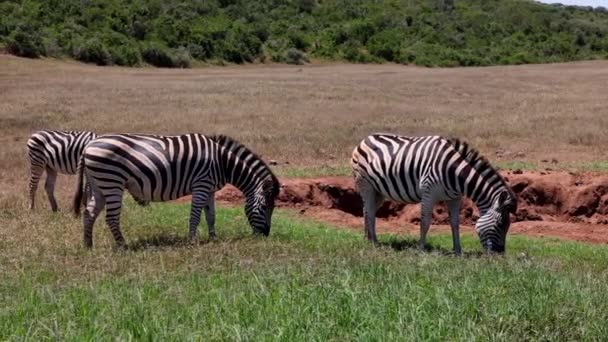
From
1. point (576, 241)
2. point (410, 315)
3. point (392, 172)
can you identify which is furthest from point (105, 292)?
point (576, 241)

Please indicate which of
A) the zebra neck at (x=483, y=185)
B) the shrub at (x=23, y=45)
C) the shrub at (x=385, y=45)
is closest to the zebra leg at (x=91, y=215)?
the zebra neck at (x=483, y=185)

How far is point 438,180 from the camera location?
39.0 ft

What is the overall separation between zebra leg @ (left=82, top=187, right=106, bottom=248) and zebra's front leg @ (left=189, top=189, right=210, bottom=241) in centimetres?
131

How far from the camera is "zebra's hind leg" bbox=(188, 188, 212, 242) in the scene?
39.6 ft

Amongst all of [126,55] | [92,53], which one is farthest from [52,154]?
[126,55]

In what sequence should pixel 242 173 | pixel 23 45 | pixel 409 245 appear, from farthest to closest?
1. pixel 23 45
2. pixel 242 173
3. pixel 409 245

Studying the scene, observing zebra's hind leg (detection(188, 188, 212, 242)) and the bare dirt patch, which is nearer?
zebra's hind leg (detection(188, 188, 212, 242))

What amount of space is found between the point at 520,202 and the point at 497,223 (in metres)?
5.09

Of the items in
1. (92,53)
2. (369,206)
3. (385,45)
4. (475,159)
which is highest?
(385,45)


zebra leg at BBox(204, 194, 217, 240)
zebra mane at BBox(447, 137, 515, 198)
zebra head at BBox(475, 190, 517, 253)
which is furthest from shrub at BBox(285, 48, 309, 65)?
zebra head at BBox(475, 190, 517, 253)

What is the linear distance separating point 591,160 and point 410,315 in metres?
15.7

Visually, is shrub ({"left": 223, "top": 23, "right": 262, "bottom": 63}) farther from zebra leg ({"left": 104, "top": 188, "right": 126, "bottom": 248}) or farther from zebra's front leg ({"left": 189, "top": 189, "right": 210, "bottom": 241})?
zebra leg ({"left": 104, "top": 188, "right": 126, "bottom": 248})

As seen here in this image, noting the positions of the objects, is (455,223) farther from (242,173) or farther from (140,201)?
(140,201)

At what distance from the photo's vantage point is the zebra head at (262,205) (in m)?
12.5
